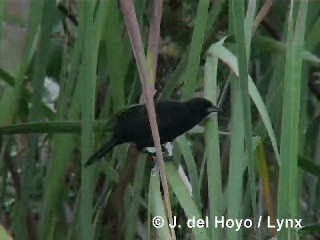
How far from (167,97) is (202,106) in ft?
0.43

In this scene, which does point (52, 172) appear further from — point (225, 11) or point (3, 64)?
point (225, 11)

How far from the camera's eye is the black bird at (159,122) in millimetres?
763

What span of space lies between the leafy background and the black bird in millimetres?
17

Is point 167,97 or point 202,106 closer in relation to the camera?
point 202,106

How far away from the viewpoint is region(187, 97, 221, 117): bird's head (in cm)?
70

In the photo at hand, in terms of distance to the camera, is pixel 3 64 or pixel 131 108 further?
pixel 3 64

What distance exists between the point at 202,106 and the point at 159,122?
0.07 meters

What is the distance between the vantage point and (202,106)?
2.39 ft

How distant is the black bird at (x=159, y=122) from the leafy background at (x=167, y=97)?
0.06ft

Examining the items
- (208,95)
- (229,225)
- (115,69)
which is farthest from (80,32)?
(229,225)

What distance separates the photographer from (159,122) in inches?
30.9

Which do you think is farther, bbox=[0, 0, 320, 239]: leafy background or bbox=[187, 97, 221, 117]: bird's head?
bbox=[187, 97, 221, 117]: bird's head

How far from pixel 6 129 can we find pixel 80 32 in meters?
0.13

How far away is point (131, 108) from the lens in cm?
77
